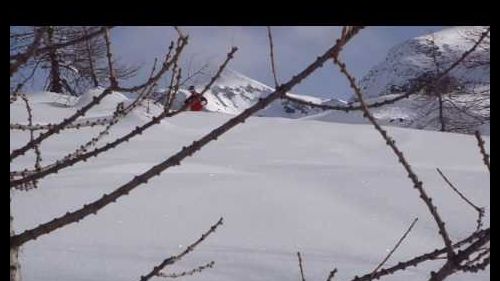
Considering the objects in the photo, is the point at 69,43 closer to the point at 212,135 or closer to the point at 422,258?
the point at 212,135

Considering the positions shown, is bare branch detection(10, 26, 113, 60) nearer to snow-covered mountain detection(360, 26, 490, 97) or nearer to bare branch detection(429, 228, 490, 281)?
snow-covered mountain detection(360, 26, 490, 97)

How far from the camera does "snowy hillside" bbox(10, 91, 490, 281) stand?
2467 millimetres

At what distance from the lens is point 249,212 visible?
324cm

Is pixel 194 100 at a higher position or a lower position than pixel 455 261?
higher

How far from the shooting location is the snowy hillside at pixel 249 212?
2467 millimetres

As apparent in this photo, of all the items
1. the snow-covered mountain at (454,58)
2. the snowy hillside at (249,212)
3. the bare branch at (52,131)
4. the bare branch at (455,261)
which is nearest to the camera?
the bare branch at (455,261)

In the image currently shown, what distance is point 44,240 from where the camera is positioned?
106 inches

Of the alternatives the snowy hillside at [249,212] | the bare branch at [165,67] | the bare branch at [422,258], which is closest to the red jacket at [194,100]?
the bare branch at [165,67]

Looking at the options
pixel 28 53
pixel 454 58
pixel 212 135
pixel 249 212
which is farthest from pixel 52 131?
pixel 454 58

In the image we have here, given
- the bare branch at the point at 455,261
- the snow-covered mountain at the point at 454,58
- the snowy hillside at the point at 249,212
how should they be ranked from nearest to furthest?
the bare branch at the point at 455,261 → the snowy hillside at the point at 249,212 → the snow-covered mountain at the point at 454,58

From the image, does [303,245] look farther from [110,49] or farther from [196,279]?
[110,49]

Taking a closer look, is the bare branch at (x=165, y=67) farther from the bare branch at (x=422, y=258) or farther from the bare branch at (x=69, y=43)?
the bare branch at (x=422, y=258)

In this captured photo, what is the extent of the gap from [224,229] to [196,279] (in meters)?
0.68

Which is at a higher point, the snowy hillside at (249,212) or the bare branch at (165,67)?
the bare branch at (165,67)
